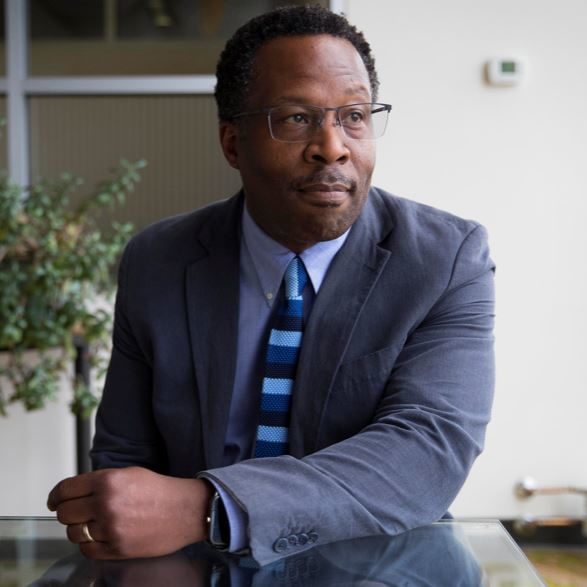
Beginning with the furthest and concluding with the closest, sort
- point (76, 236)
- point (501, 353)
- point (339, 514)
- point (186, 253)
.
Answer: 1. point (501, 353)
2. point (76, 236)
3. point (186, 253)
4. point (339, 514)

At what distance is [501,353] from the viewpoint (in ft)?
12.7

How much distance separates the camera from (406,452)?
1.34 metres

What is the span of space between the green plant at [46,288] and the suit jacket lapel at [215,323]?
5.86 ft

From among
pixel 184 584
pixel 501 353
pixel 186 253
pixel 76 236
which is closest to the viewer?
pixel 184 584

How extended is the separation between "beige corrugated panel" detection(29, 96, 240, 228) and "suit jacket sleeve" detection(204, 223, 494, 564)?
8.38 ft

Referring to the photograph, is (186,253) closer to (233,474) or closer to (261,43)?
(261,43)

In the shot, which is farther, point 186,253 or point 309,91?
point 186,253

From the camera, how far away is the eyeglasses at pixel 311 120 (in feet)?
4.92

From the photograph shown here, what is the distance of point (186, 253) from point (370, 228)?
338mm

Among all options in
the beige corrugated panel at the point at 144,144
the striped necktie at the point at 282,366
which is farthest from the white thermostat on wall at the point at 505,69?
the striped necktie at the point at 282,366

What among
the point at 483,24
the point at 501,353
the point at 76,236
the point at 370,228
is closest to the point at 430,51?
the point at 483,24

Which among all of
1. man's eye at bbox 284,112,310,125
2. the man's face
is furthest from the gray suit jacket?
man's eye at bbox 284,112,310,125

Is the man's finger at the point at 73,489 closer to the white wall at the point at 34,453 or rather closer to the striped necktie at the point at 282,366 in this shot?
the striped necktie at the point at 282,366

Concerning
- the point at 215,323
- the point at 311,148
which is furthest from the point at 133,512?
the point at 311,148
